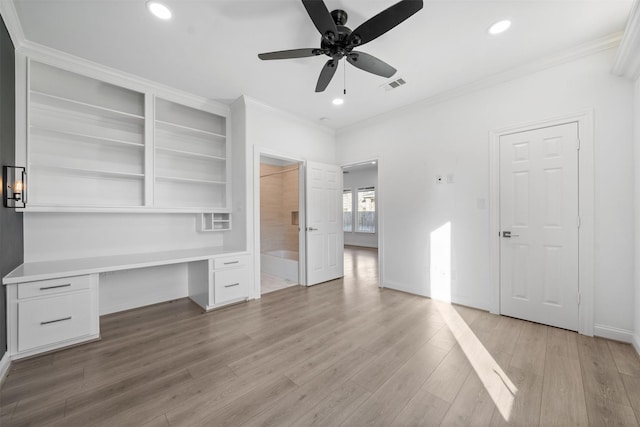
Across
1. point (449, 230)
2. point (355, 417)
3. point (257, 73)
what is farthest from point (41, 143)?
point (449, 230)

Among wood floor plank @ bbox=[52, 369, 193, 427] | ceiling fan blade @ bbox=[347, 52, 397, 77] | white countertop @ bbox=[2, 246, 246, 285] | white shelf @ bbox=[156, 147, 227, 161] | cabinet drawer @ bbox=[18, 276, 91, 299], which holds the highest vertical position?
ceiling fan blade @ bbox=[347, 52, 397, 77]

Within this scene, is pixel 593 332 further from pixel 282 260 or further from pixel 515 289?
pixel 282 260

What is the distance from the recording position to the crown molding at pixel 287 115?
357 cm

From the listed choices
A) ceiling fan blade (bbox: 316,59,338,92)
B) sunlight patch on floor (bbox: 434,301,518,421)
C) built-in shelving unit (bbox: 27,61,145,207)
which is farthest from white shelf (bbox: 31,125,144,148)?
sunlight patch on floor (bbox: 434,301,518,421)

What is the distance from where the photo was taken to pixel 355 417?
153 centimetres


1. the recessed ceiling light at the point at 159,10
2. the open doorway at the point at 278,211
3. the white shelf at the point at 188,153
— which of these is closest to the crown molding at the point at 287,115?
the white shelf at the point at 188,153

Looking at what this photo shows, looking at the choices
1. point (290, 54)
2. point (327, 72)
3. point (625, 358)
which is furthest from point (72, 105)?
point (625, 358)

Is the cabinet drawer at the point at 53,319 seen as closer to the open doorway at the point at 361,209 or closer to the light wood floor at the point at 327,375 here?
the light wood floor at the point at 327,375

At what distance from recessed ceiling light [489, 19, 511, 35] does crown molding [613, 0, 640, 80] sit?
73 cm

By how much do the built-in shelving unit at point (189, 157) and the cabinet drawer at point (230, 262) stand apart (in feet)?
3.21

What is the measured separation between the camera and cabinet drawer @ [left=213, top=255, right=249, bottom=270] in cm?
324

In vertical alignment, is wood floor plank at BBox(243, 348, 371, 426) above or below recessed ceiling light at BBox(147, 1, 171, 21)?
below

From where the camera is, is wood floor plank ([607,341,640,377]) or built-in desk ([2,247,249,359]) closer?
wood floor plank ([607,341,640,377])

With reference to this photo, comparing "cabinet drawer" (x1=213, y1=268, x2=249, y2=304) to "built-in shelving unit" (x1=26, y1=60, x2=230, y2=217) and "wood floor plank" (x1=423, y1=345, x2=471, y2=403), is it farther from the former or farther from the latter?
"wood floor plank" (x1=423, y1=345, x2=471, y2=403)
